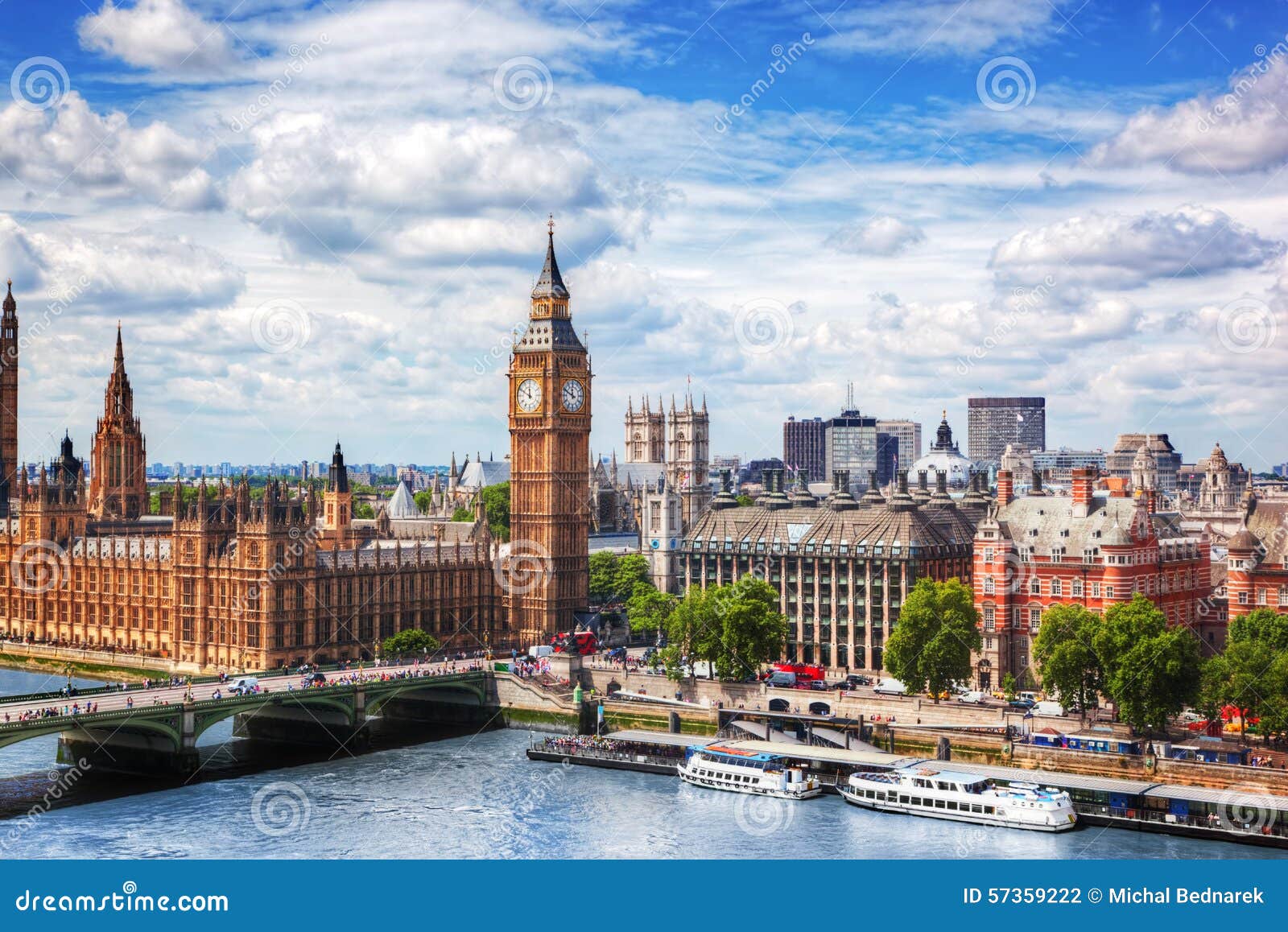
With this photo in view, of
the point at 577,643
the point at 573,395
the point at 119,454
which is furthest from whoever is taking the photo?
the point at 119,454

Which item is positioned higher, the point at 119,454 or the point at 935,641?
the point at 119,454

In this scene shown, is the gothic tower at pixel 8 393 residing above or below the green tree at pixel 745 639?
above

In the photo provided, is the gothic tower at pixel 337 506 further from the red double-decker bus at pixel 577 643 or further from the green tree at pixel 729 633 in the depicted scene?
the green tree at pixel 729 633

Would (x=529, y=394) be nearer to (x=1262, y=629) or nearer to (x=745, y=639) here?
(x=745, y=639)

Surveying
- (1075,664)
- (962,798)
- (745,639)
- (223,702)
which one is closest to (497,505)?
(745,639)

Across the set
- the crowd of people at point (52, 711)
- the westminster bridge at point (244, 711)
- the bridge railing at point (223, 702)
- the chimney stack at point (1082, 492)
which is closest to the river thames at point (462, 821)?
the westminster bridge at point (244, 711)

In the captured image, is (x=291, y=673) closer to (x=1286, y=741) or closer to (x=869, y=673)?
(x=869, y=673)
